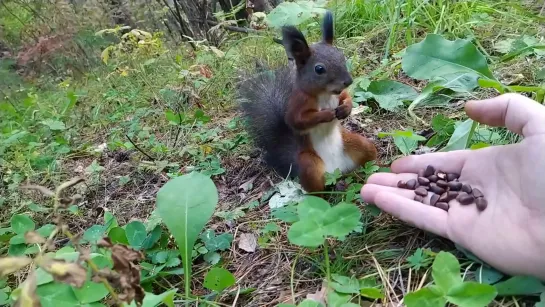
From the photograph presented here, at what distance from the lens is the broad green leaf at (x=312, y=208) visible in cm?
137

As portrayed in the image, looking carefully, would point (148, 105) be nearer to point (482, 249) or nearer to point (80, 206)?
point (80, 206)

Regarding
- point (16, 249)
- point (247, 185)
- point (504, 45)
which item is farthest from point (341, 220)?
point (504, 45)

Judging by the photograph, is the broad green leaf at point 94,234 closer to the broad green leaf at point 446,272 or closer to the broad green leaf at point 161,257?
the broad green leaf at point 161,257

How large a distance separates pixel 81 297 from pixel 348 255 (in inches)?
29.6

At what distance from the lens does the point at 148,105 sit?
3.50 meters

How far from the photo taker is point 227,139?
8.66 ft

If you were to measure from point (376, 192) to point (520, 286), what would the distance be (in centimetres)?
52

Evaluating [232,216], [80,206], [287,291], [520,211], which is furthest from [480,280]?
[80,206]

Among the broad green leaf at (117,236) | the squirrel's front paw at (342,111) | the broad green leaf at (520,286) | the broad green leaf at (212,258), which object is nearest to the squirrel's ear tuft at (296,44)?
the squirrel's front paw at (342,111)

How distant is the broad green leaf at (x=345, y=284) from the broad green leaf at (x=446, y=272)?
0.22 meters

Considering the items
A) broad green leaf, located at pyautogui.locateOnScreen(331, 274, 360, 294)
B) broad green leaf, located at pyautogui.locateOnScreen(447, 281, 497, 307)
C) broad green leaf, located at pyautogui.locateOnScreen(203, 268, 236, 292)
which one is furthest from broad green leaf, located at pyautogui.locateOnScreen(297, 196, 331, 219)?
broad green leaf, located at pyautogui.locateOnScreen(447, 281, 497, 307)

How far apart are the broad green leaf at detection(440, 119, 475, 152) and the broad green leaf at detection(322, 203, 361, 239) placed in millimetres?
643

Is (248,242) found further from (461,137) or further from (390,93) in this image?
(390,93)

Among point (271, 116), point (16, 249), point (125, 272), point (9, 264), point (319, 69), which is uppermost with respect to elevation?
point (9, 264)
